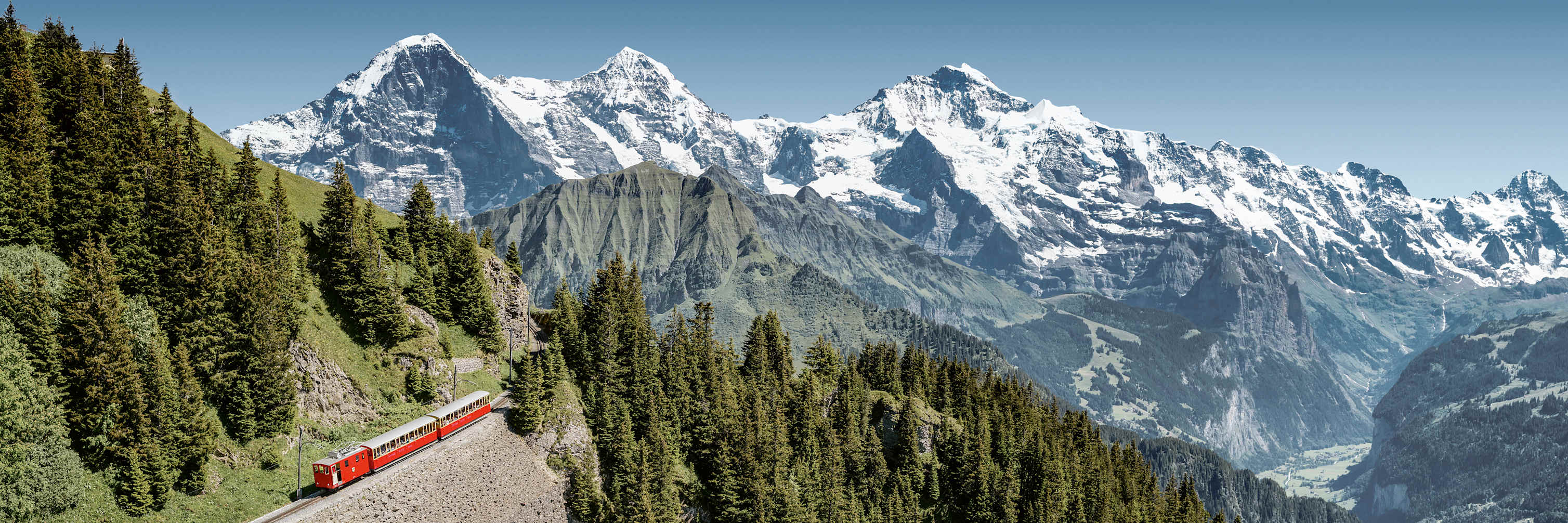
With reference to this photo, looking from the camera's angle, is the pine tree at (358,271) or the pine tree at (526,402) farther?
the pine tree at (526,402)

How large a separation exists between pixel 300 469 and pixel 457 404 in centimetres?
1579

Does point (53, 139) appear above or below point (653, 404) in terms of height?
above

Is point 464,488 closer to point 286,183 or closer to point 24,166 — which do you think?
point 24,166

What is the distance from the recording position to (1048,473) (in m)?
141

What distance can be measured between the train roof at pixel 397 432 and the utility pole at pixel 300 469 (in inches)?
191

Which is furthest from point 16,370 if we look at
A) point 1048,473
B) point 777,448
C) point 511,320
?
point 1048,473

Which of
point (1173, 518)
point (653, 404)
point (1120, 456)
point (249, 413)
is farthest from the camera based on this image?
point (1120, 456)

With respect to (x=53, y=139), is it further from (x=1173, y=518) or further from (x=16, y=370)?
(x=1173, y=518)

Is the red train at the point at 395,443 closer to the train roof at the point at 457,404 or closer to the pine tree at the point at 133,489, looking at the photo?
the train roof at the point at 457,404

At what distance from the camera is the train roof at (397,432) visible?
7038 centimetres

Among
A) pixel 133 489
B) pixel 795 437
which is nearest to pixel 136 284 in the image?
pixel 133 489

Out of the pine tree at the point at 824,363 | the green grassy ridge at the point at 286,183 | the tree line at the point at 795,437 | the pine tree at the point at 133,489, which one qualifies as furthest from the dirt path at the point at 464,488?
the pine tree at the point at 824,363

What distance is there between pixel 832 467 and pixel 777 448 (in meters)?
12.1

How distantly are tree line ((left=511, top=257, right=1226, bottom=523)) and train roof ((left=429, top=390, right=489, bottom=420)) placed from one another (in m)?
4.12
